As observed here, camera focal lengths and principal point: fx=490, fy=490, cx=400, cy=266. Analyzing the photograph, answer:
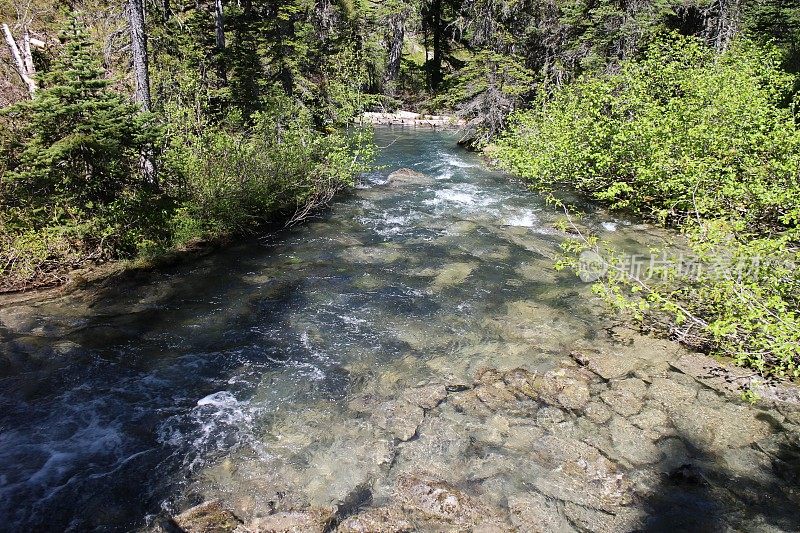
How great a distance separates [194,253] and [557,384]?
8.47m

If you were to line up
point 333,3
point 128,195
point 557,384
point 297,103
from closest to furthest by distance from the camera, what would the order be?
point 557,384
point 128,195
point 297,103
point 333,3

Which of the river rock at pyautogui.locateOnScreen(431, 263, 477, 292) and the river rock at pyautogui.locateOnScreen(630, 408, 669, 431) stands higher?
the river rock at pyautogui.locateOnScreen(431, 263, 477, 292)

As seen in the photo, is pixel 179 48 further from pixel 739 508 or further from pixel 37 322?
pixel 739 508

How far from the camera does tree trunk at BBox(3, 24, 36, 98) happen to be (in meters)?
10.6

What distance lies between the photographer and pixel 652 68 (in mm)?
13977

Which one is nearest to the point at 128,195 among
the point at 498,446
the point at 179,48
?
the point at 179,48

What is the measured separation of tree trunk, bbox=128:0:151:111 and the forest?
0.04m

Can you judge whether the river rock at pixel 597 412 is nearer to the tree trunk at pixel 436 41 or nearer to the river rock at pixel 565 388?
the river rock at pixel 565 388

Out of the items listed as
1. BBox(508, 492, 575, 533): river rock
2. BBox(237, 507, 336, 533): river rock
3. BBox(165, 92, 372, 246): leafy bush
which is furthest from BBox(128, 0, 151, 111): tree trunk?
BBox(508, 492, 575, 533): river rock

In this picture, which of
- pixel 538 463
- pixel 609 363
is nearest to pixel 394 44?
pixel 609 363

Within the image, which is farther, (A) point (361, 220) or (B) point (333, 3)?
(B) point (333, 3)

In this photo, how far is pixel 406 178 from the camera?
19.2m

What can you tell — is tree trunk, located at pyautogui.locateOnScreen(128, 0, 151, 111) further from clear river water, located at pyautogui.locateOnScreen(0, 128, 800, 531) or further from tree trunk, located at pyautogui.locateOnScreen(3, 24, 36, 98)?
clear river water, located at pyautogui.locateOnScreen(0, 128, 800, 531)

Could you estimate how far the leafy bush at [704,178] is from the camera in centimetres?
641
